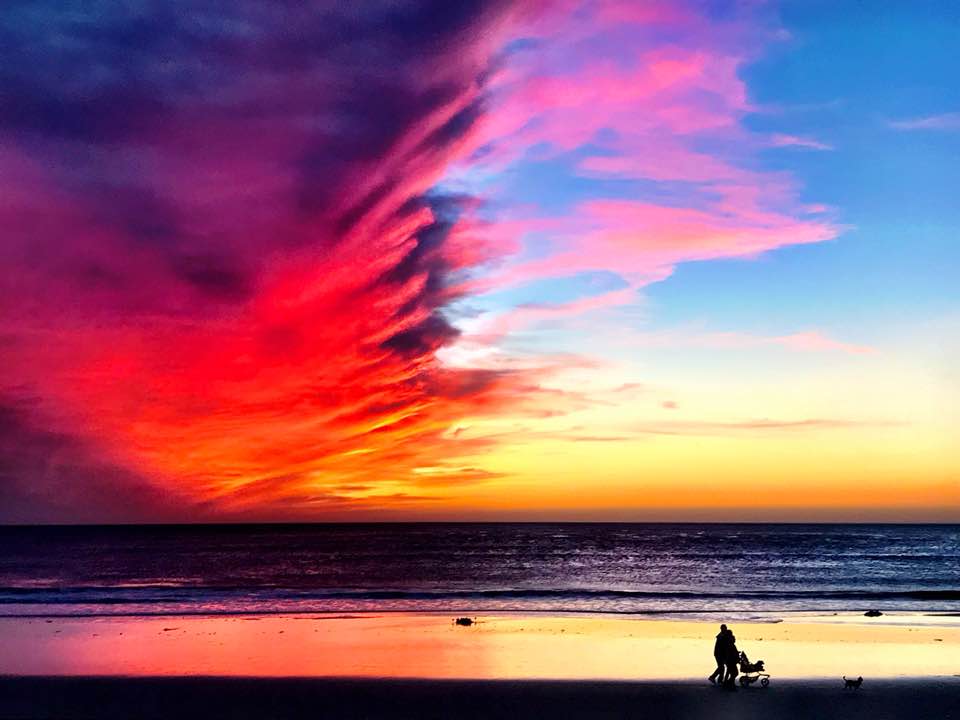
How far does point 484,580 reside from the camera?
60062mm

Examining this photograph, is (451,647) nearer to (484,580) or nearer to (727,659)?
(727,659)

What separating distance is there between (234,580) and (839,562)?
61.2m

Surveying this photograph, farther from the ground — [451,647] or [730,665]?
[730,665]

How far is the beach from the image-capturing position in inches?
688

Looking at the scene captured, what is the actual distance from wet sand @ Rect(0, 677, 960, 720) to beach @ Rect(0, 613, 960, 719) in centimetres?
5

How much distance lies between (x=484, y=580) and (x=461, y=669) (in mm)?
39829

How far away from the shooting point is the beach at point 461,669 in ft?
57.3

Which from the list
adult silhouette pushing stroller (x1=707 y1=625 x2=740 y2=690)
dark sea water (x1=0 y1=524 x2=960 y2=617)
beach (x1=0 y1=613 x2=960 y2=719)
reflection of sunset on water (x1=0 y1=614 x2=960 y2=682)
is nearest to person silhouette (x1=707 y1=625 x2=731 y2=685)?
adult silhouette pushing stroller (x1=707 y1=625 x2=740 y2=690)

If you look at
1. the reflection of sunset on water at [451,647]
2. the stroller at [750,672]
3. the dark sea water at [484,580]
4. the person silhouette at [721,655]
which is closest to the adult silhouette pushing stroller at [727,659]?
the person silhouette at [721,655]

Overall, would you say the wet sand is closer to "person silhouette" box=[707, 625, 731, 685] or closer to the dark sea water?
"person silhouette" box=[707, 625, 731, 685]

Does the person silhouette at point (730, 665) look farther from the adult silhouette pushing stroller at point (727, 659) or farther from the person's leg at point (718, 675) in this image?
the person's leg at point (718, 675)

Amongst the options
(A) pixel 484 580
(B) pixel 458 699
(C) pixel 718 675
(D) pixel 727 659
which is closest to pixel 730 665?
(D) pixel 727 659

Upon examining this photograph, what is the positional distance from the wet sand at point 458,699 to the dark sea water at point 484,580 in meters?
16.6

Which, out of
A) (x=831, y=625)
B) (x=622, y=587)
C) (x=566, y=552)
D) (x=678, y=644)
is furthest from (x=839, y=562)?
(x=678, y=644)
